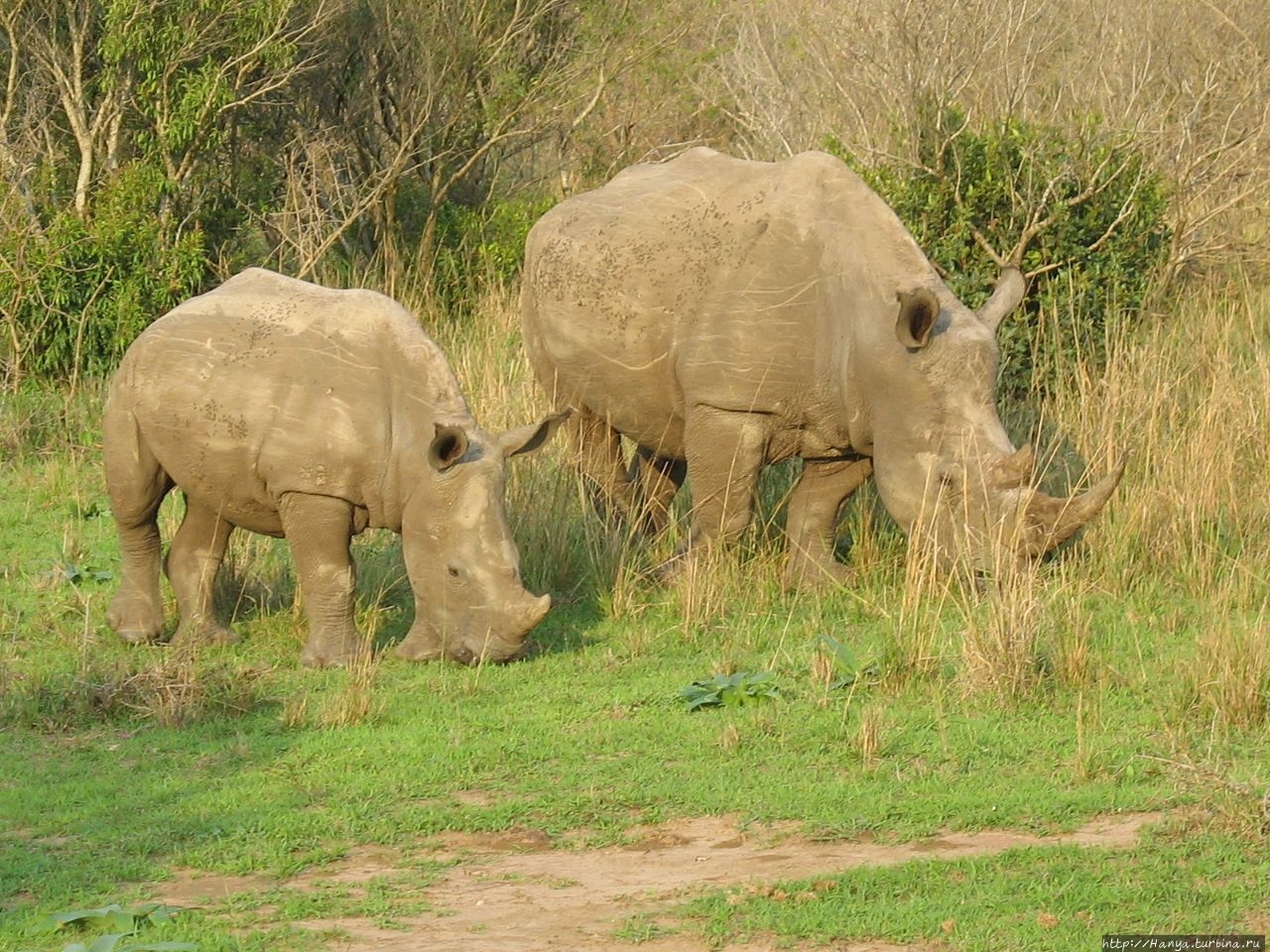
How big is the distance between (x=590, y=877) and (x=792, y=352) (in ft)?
13.0

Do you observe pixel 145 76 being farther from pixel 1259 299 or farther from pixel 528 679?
pixel 1259 299

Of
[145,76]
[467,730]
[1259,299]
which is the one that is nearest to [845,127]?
[1259,299]

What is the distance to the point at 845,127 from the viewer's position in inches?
585

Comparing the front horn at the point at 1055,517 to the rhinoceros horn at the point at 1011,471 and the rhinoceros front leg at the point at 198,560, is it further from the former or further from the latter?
the rhinoceros front leg at the point at 198,560

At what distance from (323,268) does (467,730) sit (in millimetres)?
7258

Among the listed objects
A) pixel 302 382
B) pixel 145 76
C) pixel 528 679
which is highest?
pixel 145 76

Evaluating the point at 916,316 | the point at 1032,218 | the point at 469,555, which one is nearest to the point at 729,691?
the point at 469,555

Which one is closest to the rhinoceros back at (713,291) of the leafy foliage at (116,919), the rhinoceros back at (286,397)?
the rhinoceros back at (286,397)

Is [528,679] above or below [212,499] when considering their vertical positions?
below

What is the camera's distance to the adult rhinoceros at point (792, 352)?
918 cm

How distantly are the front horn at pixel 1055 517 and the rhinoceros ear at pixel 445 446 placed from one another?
8.15 ft

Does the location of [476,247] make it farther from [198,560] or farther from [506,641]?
[506,641]

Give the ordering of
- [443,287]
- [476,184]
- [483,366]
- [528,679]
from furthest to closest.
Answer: [476,184]
[443,287]
[483,366]
[528,679]

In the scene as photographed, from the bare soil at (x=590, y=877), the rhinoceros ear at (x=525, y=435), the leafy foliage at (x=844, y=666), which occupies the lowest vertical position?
the leafy foliage at (x=844, y=666)
